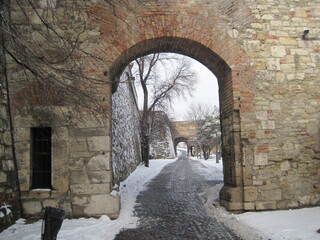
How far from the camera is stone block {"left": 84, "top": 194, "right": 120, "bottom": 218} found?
4980 millimetres

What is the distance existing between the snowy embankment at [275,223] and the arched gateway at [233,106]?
24 centimetres

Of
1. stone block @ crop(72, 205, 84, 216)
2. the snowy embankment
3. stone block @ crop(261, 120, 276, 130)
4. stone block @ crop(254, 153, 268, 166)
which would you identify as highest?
stone block @ crop(261, 120, 276, 130)

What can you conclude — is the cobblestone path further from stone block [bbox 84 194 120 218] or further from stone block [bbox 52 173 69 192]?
stone block [bbox 52 173 69 192]

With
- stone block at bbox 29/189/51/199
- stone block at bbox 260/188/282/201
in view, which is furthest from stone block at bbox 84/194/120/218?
stone block at bbox 260/188/282/201

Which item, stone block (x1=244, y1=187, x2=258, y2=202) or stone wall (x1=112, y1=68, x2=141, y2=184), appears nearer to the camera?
stone block (x1=244, y1=187, x2=258, y2=202)

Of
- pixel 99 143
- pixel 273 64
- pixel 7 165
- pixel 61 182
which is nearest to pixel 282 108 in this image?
pixel 273 64

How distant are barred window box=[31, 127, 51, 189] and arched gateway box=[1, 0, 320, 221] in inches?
6.2

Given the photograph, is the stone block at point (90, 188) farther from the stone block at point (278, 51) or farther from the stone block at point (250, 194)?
the stone block at point (278, 51)

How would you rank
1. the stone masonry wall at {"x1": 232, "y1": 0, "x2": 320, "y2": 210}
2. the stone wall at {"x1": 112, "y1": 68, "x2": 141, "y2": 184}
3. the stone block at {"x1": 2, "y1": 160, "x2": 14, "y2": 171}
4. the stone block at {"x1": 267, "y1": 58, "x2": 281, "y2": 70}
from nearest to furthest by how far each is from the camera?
the stone block at {"x1": 2, "y1": 160, "x2": 14, "y2": 171}, the stone masonry wall at {"x1": 232, "y1": 0, "x2": 320, "y2": 210}, the stone block at {"x1": 267, "y1": 58, "x2": 281, "y2": 70}, the stone wall at {"x1": 112, "y1": 68, "x2": 141, "y2": 184}

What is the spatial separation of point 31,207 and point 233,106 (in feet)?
15.1

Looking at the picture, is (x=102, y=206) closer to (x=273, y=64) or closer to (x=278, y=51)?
(x=273, y=64)

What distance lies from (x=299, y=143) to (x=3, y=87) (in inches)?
245

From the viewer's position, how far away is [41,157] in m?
5.42

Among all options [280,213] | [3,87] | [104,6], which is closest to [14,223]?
[3,87]
